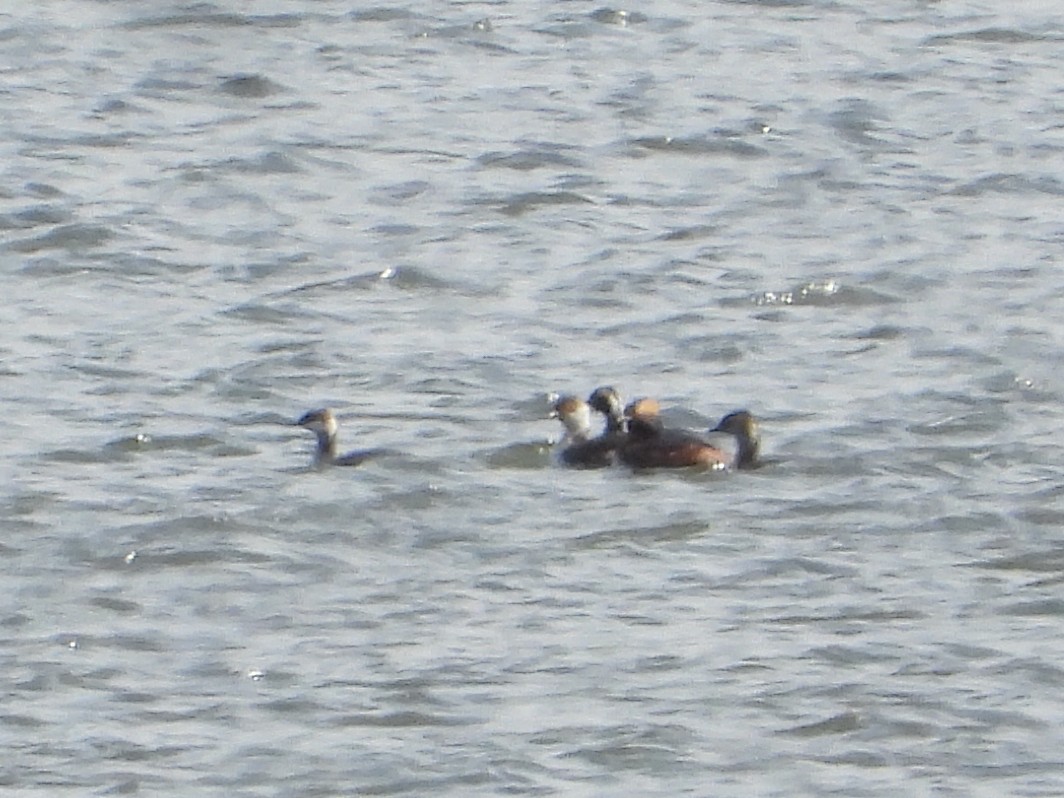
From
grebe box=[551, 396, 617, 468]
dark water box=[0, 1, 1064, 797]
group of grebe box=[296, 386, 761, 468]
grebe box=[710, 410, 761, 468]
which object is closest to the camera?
dark water box=[0, 1, 1064, 797]

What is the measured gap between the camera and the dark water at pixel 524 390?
10211 millimetres

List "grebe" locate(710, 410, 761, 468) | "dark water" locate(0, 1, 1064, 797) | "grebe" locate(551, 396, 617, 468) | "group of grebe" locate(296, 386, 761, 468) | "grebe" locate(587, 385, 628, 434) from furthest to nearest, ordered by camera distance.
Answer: "grebe" locate(587, 385, 628, 434) → "grebe" locate(551, 396, 617, 468) → "group of grebe" locate(296, 386, 761, 468) → "grebe" locate(710, 410, 761, 468) → "dark water" locate(0, 1, 1064, 797)

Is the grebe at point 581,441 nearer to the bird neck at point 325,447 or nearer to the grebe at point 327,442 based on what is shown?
the grebe at point 327,442

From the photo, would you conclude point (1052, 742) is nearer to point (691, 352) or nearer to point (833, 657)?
point (833, 657)

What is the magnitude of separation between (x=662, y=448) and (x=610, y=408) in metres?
0.66

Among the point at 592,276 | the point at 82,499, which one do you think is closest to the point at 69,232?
the point at 592,276

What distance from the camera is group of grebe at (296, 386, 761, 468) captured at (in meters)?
12.9

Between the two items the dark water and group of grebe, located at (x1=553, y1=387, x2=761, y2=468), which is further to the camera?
group of grebe, located at (x1=553, y1=387, x2=761, y2=468)

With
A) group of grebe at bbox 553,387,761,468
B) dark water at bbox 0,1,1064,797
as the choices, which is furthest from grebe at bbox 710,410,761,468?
dark water at bbox 0,1,1064,797

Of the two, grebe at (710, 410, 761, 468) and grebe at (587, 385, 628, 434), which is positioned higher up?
grebe at (710, 410, 761, 468)

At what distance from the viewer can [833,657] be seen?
10.7m

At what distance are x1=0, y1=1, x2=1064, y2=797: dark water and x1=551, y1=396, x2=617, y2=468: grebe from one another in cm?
6

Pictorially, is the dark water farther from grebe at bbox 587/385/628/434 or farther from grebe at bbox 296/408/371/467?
grebe at bbox 587/385/628/434

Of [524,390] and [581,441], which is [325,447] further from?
[524,390]
